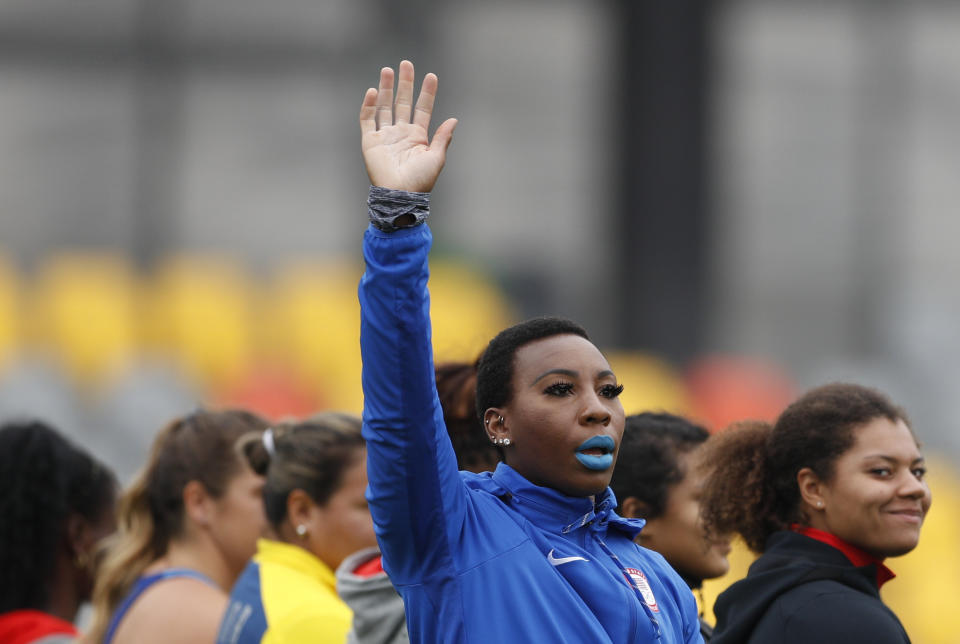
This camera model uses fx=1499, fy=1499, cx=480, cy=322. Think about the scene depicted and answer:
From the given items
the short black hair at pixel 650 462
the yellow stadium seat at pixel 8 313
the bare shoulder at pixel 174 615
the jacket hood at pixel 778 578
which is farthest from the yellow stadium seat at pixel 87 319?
the jacket hood at pixel 778 578

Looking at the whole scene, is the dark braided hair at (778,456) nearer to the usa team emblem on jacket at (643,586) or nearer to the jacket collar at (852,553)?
the jacket collar at (852,553)

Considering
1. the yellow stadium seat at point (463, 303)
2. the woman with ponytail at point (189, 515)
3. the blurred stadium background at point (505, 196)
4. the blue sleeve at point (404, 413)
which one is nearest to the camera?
the blue sleeve at point (404, 413)

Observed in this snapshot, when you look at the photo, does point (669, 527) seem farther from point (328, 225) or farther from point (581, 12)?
point (581, 12)

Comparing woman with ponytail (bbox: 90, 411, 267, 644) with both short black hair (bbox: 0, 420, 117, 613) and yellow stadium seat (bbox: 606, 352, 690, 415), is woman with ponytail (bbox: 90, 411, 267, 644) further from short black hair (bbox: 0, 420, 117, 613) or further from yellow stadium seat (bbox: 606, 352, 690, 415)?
yellow stadium seat (bbox: 606, 352, 690, 415)

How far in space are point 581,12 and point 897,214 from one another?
3.26m

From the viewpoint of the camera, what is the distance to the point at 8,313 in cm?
1006

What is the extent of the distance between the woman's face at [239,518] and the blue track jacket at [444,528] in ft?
5.12

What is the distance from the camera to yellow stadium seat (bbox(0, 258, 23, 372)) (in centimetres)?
962

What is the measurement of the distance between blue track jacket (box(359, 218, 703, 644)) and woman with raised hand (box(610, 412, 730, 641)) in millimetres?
910

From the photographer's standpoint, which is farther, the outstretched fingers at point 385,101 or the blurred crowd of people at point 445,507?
the outstretched fingers at point 385,101

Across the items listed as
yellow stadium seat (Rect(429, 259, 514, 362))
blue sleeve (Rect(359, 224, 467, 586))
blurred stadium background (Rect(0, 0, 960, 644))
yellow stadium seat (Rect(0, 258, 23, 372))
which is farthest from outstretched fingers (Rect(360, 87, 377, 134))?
yellow stadium seat (Rect(0, 258, 23, 372))

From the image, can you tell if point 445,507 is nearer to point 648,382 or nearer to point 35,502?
point 35,502

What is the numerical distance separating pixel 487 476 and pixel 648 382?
7448 mm

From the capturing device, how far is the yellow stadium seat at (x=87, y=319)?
32.8 ft
